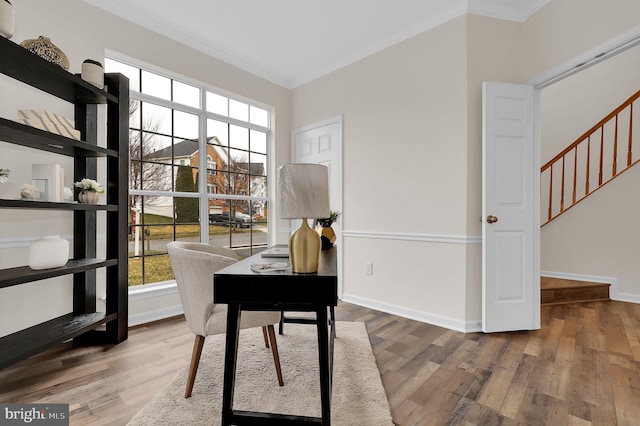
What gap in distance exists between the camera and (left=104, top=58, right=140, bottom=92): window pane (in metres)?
2.79

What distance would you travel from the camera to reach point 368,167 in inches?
135

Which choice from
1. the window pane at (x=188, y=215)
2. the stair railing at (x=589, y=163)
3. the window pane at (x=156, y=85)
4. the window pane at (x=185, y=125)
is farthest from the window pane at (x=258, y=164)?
the stair railing at (x=589, y=163)

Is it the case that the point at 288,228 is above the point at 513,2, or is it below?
below

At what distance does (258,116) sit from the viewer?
13.4 feet

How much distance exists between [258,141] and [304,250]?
3.10 m

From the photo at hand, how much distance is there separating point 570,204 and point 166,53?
5341mm

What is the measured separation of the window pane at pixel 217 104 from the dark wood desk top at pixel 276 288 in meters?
2.81

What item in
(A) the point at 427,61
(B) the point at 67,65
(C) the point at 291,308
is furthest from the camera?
(A) the point at 427,61

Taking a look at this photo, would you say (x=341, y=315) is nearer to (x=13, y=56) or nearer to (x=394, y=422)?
(x=394, y=422)

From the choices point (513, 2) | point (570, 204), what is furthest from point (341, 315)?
point (570, 204)

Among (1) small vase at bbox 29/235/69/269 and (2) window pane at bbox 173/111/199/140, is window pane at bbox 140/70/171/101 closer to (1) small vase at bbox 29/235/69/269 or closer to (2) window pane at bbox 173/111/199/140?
(2) window pane at bbox 173/111/199/140

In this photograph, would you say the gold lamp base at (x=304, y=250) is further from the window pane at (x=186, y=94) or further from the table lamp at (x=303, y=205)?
the window pane at (x=186, y=94)

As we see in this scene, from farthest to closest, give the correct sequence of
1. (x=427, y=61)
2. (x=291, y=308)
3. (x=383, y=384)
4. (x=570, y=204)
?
(x=570, y=204)
(x=427, y=61)
(x=383, y=384)
(x=291, y=308)

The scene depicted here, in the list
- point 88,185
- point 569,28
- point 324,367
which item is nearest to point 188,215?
point 88,185
